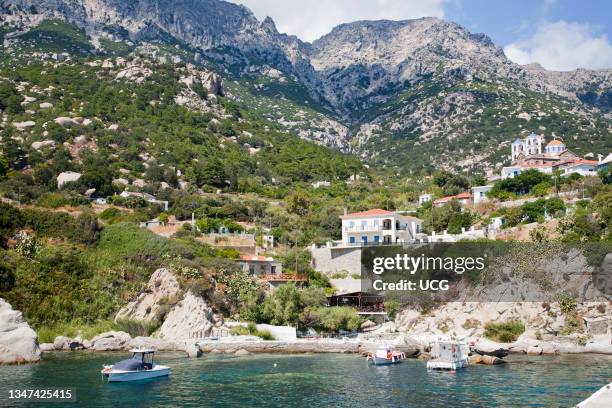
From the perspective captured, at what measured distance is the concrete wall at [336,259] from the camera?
5920cm

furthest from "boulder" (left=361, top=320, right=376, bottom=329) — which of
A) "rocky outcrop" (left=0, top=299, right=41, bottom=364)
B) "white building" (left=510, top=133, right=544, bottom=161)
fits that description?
"white building" (left=510, top=133, right=544, bottom=161)

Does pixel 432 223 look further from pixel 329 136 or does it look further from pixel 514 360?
pixel 329 136

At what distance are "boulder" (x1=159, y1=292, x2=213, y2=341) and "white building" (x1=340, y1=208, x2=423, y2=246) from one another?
19.4 m

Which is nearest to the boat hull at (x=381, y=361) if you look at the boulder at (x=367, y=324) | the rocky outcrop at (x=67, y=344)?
the boulder at (x=367, y=324)

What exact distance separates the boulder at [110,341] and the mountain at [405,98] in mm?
89891

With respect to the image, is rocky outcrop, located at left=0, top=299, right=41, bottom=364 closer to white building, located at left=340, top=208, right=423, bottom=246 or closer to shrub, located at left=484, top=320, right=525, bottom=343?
shrub, located at left=484, top=320, right=525, bottom=343

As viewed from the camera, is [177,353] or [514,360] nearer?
[514,360]

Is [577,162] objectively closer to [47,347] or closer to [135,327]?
[135,327]

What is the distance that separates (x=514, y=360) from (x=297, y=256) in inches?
996

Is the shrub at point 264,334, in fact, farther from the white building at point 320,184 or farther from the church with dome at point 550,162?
the white building at point 320,184

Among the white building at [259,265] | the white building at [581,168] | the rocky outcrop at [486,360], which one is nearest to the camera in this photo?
the rocky outcrop at [486,360]

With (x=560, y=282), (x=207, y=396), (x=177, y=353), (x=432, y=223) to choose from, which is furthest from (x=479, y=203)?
(x=207, y=396)

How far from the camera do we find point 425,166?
416 feet

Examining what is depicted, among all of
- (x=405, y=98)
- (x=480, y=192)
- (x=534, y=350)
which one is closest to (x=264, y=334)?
(x=534, y=350)
